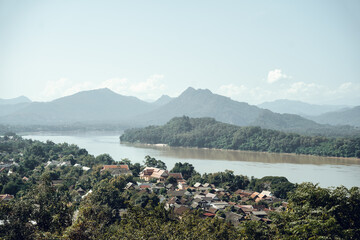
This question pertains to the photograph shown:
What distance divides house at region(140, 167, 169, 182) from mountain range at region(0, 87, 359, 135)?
75176 mm

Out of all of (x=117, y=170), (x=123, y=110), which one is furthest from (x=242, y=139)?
(x=123, y=110)

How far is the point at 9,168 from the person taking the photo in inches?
785

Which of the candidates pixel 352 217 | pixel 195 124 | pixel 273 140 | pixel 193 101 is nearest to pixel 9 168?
pixel 352 217

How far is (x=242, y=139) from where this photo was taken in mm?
40125

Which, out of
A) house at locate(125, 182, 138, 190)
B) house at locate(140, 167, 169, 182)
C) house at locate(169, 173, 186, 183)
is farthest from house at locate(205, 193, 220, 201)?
house at locate(140, 167, 169, 182)

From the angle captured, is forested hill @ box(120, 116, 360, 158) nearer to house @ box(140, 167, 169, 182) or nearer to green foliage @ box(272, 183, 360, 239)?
house @ box(140, 167, 169, 182)

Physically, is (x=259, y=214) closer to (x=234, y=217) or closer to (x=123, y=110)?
(x=234, y=217)

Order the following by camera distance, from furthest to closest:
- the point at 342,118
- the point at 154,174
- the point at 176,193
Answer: the point at 342,118 → the point at 154,174 → the point at 176,193

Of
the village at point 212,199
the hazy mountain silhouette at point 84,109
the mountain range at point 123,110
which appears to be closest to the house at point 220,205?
the village at point 212,199

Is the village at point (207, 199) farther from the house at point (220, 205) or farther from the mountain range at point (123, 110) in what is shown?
the mountain range at point (123, 110)

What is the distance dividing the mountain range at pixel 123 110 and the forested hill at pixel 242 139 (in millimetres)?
47398

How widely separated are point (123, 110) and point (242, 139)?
118613mm

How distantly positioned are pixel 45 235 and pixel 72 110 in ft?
466

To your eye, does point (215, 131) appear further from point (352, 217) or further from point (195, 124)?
point (352, 217)
